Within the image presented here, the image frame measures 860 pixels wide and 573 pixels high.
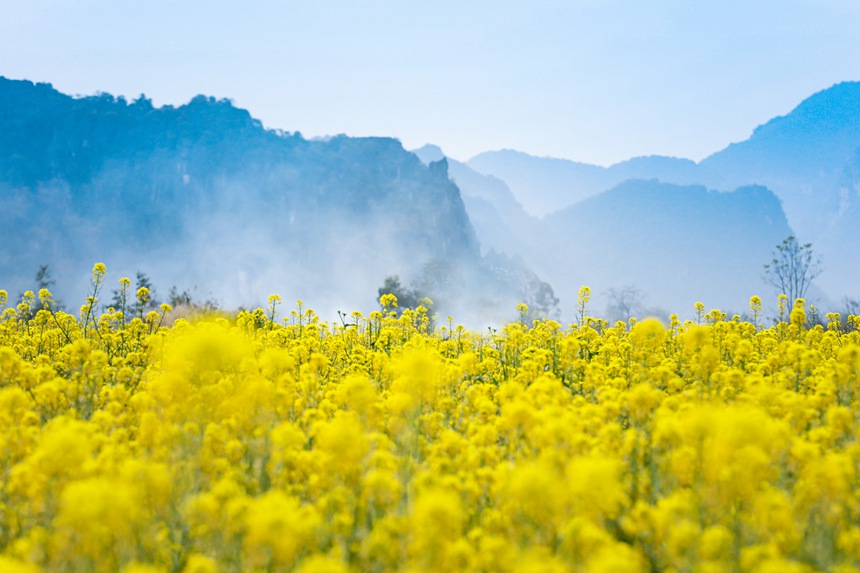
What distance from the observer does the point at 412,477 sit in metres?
3.56

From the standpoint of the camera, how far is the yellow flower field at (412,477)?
8.47ft

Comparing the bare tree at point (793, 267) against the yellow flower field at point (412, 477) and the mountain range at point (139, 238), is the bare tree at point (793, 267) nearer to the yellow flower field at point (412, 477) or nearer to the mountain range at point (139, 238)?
the yellow flower field at point (412, 477)

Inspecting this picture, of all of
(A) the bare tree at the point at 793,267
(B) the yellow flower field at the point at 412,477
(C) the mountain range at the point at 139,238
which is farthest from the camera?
(C) the mountain range at the point at 139,238

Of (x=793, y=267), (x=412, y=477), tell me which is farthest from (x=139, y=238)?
(x=412, y=477)

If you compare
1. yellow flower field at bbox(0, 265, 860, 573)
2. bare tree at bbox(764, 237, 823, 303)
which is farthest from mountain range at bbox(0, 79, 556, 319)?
yellow flower field at bbox(0, 265, 860, 573)

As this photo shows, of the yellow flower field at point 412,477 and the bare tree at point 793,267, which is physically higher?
the bare tree at point 793,267

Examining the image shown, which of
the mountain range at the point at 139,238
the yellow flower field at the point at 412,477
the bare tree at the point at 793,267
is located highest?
the mountain range at the point at 139,238

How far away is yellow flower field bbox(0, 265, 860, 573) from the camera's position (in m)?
2.58

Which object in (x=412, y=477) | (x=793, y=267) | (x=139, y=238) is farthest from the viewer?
(x=139, y=238)

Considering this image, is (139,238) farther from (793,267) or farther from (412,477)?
(412,477)

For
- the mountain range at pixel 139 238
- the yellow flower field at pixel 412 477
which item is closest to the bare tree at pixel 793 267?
the yellow flower field at pixel 412 477

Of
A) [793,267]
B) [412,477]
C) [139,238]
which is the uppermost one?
[139,238]

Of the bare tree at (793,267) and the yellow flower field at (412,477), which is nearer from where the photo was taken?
the yellow flower field at (412,477)

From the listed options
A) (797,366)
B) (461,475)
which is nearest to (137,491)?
(461,475)
